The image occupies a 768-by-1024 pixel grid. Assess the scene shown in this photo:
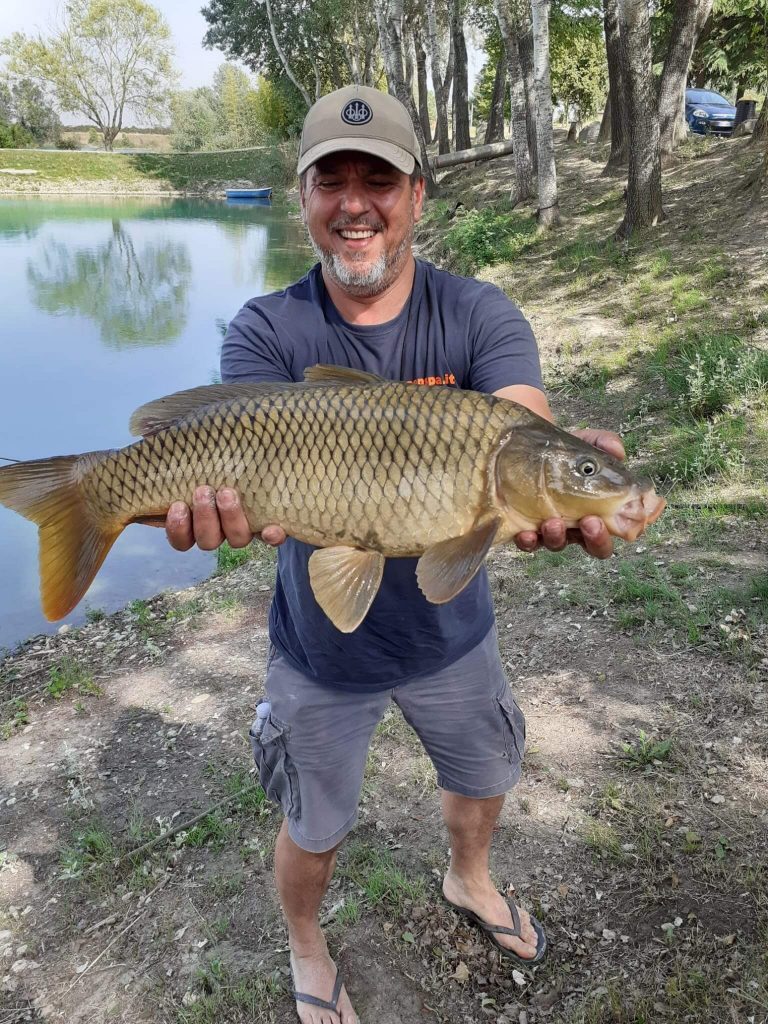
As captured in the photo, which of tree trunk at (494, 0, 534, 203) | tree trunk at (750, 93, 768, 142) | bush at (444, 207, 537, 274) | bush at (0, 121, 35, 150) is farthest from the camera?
bush at (0, 121, 35, 150)

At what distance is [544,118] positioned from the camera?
9172mm

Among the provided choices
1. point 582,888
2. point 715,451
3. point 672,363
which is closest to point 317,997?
point 582,888

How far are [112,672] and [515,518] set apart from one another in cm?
290

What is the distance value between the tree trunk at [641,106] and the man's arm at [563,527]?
694 centimetres

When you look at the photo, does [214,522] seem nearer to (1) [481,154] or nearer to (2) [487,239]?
(2) [487,239]

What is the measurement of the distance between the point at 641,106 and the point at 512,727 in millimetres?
7206

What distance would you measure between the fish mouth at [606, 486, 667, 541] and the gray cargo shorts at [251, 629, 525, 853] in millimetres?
459

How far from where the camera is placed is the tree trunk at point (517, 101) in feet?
36.4

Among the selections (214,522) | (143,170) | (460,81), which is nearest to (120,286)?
(460,81)

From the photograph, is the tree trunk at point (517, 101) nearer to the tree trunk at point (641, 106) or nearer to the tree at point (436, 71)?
the tree trunk at point (641, 106)

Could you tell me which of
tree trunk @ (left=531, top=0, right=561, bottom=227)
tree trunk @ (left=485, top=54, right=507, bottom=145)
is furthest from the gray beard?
tree trunk @ (left=485, top=54, right=507, bottom=145)

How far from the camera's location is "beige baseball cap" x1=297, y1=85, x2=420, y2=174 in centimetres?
165

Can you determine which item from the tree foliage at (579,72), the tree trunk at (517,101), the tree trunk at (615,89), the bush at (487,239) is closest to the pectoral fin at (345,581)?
the bush at (487,239)

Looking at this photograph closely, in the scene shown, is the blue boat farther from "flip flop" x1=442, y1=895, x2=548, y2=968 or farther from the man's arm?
"flip flop" x1=442, y1=895, x2=548, y2=968
